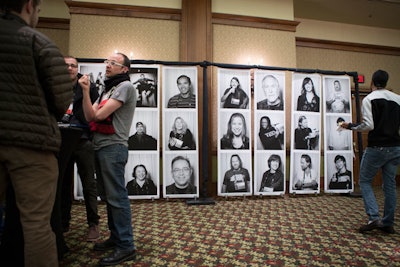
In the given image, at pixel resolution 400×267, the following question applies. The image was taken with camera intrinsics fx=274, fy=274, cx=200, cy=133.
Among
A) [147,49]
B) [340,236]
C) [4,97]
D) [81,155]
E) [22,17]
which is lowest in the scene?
[340,236]

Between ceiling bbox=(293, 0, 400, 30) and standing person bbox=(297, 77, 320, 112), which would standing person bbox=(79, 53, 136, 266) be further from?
ceiling bbox=(293, 0, 400, 30)

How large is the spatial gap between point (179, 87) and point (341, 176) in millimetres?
3012

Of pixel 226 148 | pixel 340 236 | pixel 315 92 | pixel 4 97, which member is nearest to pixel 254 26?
pixel 315 92

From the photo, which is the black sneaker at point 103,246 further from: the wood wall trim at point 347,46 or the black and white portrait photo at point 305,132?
the wood wall trim at point 347,46

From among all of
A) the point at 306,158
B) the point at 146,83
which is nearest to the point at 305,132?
the point at 306,158

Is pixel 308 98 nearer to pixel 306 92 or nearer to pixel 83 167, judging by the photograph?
pixel 306 92

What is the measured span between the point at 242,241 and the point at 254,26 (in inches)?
156

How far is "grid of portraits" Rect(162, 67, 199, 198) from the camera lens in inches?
155

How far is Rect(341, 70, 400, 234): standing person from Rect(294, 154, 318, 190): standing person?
5.47 ft

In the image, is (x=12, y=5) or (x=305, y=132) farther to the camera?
(x=305, y=132)

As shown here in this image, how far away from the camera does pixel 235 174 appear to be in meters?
4.10

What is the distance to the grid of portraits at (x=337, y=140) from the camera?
449cm

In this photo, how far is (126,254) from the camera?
6.36 ft

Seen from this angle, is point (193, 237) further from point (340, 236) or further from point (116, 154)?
point (340, 236)
